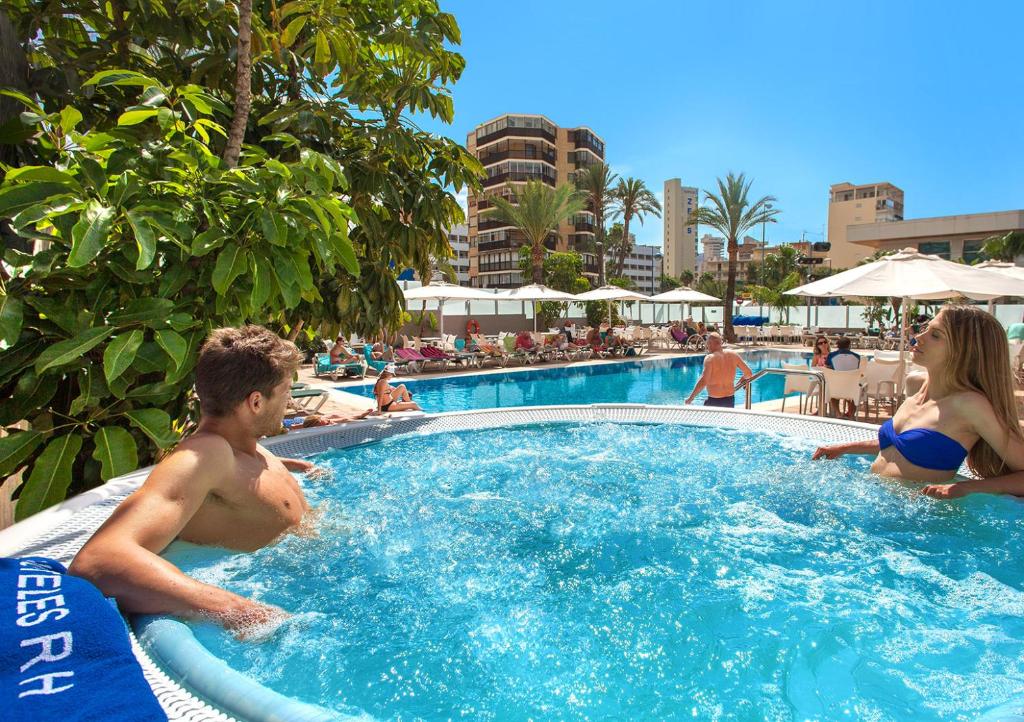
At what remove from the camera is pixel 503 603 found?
9.37ft

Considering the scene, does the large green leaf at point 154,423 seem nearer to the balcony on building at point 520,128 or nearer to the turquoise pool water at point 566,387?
the turquoise pool water at point 566,387

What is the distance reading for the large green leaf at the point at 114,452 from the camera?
102 inches

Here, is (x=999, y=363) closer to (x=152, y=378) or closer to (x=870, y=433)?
(x=870, y=433)

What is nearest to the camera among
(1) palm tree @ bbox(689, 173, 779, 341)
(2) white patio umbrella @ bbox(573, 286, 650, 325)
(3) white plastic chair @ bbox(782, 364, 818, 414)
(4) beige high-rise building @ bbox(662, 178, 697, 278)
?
(3) white plastic chair @ bbox(782, 364, 818, 414)

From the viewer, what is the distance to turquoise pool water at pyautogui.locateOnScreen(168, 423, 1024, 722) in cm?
214

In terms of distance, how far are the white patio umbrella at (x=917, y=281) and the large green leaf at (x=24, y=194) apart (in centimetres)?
805

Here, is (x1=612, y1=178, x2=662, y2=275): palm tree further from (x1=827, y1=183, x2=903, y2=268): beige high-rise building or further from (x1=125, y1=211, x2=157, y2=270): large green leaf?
(x1=827, y1=183, x2=903, y2=268): beige high-rise building

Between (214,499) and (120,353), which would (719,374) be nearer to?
(214,499)

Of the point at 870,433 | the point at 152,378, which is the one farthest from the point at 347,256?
the point at 870,433

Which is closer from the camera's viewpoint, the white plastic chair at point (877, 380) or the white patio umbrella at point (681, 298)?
the white plastic chair at point (877, 380)

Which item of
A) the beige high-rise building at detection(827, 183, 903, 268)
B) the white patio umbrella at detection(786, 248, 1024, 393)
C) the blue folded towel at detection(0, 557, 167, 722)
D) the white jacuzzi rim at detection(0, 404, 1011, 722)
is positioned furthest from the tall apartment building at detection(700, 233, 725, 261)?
the blue folded towel at detection(0, 557, 167, 722)

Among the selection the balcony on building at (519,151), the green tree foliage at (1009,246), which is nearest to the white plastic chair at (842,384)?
the green tree foliage at (1009,246)

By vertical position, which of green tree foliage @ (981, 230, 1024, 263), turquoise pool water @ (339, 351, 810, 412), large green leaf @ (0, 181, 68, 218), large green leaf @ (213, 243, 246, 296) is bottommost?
turquoise pool water @ (339, 351, 810, 412)

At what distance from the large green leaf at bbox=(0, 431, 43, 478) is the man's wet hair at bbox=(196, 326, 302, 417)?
1066 mm
